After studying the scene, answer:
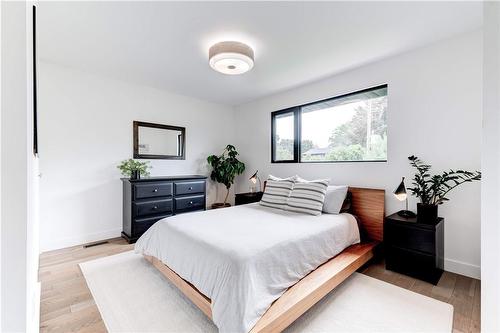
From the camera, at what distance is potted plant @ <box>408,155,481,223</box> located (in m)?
2.24

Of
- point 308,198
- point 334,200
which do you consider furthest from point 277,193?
point 334,200

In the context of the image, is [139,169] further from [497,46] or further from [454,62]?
[454,62]

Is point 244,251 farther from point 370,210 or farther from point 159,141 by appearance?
point 159,141

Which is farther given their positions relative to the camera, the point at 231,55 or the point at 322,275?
the point at 231,55

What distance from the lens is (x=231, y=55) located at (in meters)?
2.31

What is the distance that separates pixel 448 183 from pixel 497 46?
236 centimetres

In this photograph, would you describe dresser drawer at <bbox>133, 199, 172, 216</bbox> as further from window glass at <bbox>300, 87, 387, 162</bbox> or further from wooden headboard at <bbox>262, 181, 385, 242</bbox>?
wooden headboard at <bbox>262, 181, 385, 242</bbox>

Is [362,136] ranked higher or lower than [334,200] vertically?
higher

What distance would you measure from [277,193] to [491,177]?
2.51m

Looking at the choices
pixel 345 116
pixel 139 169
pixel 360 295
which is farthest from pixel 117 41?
pixel 360 295

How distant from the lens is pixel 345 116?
131 inches

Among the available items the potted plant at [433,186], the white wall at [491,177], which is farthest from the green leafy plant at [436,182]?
the white wall at [491,177]

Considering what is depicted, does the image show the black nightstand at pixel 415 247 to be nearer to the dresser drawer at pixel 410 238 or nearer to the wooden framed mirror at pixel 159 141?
the dresser drawer at pixel 410 238

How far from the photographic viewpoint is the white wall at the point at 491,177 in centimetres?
61
